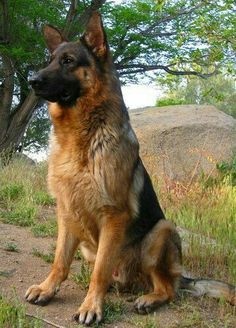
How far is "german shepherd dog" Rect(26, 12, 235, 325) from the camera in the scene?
4.08 meters

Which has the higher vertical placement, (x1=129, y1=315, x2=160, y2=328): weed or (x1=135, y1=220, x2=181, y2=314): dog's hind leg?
(x1=135, y1=220, x2=181, y2=314): dog's hind leg

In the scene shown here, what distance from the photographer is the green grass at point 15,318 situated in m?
3.44

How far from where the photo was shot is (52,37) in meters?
4.64

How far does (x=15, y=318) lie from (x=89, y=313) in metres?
0.56

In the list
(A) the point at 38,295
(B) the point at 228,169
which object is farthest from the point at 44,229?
(B) the point at 228,169

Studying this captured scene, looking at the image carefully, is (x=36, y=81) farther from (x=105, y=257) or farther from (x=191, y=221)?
(x=191, y=221)

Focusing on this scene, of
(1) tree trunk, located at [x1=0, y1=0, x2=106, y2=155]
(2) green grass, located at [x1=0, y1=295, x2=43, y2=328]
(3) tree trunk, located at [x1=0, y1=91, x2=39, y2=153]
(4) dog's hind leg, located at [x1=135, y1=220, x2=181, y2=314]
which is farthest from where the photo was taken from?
(3) tree trunk, located at [x1=0, y1=91, x2=39, y2=153]

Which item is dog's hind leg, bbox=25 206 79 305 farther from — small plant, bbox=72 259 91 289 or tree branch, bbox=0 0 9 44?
tree branch, bbox=0 0 9 44

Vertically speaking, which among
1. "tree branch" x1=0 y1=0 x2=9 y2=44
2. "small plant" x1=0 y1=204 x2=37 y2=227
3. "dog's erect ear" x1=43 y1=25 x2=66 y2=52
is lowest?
"small plant" x1=0 y1=204 x2=37 y2=227

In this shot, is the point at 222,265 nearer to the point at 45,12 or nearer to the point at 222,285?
the point at 222,285

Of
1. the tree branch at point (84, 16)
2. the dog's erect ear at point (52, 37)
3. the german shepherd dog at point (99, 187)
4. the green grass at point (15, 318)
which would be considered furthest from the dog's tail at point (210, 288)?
the tree branch at point (84, 16)

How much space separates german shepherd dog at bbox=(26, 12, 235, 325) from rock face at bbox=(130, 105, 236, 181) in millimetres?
4804

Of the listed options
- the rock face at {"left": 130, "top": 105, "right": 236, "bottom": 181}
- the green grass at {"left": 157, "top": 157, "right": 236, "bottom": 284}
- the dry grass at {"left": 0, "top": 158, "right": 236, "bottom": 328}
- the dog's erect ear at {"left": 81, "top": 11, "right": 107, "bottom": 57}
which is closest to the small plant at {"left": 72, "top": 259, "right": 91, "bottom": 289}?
the dry grass at {"left": 0, "top": 158, "right": 236, "bottom": 328}

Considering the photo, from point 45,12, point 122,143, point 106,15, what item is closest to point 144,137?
point 122,143
